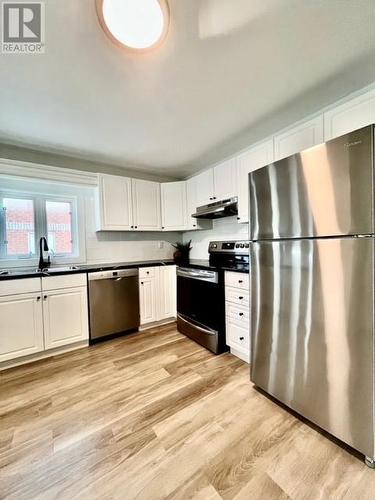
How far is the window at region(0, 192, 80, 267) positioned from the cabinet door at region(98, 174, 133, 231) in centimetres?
46

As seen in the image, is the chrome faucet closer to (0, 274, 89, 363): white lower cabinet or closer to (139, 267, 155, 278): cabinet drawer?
(0, 274, 89, 363): white lower cabinet

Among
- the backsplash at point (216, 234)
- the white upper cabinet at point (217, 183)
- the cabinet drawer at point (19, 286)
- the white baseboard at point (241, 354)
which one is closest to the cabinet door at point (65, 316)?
the cabinet drawer at point (19, 286)

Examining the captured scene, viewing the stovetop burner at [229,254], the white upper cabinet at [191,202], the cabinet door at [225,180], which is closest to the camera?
the stovetop burner at [229,254]

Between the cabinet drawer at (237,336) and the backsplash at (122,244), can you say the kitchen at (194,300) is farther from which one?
the backsplash at (122,244)

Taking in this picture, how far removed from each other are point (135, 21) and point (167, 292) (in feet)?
8.96

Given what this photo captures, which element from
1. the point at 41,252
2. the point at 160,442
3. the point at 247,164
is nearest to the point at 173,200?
the point at 247,164

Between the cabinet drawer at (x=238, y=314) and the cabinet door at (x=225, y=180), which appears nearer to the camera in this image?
the cabinet drawer at (x=238, y=314)

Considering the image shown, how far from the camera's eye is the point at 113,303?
2.73 m

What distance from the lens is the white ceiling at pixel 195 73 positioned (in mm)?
1108

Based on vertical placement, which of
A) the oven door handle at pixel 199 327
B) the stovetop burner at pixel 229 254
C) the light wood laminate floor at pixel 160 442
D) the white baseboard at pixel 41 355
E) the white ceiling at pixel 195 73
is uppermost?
the white ceiling at pixel 195 73

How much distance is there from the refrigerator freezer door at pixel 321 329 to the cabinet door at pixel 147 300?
175 centimetres

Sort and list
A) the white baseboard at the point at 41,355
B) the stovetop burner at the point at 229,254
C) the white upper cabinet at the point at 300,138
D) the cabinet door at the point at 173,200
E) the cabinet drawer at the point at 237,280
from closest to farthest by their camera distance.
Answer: the white upper cabinet at the point at 300,138
the cabinet drawer at the point at 237,280
the white baseboard at the point at 41,355
the stovetop burner at the point at 229,254
the cabinet door at the point at 173,200

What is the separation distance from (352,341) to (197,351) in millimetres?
1610

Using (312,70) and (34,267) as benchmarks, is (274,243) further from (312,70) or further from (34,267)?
(34,267)
